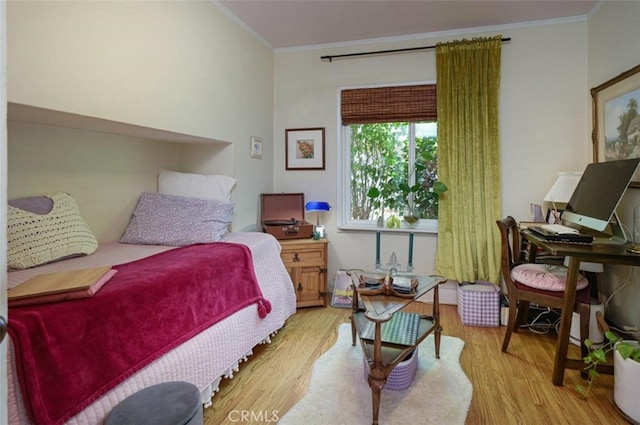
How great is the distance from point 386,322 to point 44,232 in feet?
6.23

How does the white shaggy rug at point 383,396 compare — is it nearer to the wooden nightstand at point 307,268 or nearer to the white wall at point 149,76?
the wooden nightstand at point 307,268

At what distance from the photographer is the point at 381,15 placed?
2.92 m

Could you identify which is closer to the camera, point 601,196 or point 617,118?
point 601,196

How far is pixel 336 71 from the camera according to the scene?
140 inches

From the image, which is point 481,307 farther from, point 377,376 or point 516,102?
point 516,102

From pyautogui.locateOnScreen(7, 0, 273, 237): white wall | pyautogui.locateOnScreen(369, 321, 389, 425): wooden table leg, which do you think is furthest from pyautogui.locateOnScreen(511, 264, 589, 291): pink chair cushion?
pyautogui.locateOnScreen(7, 0, 273, 237): white wall

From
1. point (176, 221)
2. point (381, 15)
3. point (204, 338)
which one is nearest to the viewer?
point (204, 338)

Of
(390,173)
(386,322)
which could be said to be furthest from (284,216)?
(386,322)

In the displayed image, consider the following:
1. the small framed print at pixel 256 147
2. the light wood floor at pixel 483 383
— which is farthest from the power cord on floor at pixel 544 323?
the small framed print at pixel 256 147

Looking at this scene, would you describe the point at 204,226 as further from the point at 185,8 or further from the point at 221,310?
the point at 185,8

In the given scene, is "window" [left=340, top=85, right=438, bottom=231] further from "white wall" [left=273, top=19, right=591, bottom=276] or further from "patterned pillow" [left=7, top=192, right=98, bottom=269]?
"patterned pillow" [left=7, top=192, right=98, bottom=269]

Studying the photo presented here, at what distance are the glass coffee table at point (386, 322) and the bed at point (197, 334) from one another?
2.04 ft

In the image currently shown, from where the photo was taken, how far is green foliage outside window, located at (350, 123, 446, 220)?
3.40 metres

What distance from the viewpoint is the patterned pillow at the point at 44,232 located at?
66.5 inches
